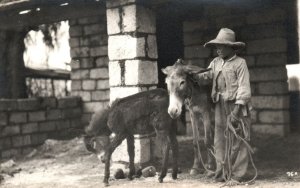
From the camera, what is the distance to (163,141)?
258 inches

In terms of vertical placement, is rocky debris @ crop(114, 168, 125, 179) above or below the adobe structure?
below

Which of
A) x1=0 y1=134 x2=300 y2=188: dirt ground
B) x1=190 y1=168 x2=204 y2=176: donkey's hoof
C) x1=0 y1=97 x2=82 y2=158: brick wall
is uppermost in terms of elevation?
x1=0 y1=97 x2=82 y2=158: brick wall

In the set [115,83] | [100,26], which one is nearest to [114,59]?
[115,83]

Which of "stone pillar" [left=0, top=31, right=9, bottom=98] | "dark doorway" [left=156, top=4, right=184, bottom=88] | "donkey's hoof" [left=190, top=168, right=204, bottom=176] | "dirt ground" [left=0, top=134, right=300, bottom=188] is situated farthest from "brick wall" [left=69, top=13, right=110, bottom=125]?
"donkey's hoof" [left=190, top=168, right=204, bottom=176]

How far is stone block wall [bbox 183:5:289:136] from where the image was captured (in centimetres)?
930

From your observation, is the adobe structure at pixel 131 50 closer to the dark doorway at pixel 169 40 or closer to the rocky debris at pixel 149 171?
the dark doorway at pixel 169 40

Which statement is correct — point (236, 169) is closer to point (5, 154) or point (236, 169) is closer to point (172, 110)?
point (172, 110)

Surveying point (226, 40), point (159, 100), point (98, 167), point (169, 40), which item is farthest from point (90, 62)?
point (226, 40)

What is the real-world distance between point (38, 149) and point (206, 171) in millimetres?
4974

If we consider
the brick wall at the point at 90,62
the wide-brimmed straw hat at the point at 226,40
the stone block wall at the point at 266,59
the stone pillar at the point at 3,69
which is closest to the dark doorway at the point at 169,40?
the stone block wall at the point at 266,59

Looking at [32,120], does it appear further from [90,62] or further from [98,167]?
[98,167]

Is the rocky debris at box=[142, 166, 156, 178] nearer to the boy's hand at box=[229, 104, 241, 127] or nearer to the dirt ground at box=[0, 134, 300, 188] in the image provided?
the dirt ground at box=[0, 134, 300, 188]

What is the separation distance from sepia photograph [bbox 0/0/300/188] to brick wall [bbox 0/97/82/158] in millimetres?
24

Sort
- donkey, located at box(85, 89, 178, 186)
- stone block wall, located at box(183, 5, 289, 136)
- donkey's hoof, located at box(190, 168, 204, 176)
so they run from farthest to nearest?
stone block wall, located at box(183, 5, 289, 136) < donkey's hoof, located at box(190, 168, 204, 176) < donkey, located at box(85, 89, 178, 186)
